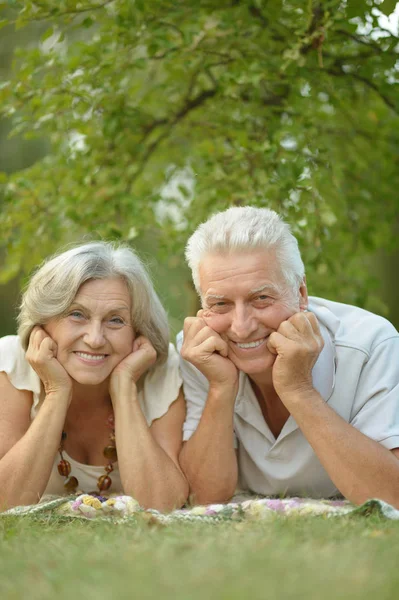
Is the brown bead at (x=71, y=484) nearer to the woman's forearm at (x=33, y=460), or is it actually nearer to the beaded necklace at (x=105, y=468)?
the beaded necklace at (x=105, y=468)

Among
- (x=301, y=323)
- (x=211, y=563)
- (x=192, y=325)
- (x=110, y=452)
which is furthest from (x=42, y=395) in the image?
(x=211, y=563)

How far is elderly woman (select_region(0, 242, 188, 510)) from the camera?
371 cm

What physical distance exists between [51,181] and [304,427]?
3.45 m

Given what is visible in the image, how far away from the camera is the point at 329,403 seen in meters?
3.74

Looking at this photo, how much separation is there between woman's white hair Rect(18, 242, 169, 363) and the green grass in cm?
133

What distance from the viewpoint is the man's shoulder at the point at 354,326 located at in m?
3.78

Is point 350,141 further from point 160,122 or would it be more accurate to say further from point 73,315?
point 73,315

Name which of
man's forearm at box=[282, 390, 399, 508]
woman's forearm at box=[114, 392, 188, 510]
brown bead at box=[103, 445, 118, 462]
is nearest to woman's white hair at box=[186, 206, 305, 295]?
man's forearm at box=[282, 390, 399, 508]

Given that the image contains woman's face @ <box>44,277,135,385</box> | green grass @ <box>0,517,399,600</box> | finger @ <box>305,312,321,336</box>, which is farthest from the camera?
woman's face @ <box>44,277,135,385</box>

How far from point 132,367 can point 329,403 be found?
1.00 m

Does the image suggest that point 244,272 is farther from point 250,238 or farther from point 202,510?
point 202,510

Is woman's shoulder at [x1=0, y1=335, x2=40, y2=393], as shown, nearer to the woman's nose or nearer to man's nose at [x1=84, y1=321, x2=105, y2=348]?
man's nose at [x1=84, y1=321, x2=105, y2=348]

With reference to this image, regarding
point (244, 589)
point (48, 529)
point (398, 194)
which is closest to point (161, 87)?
point (398, 194)

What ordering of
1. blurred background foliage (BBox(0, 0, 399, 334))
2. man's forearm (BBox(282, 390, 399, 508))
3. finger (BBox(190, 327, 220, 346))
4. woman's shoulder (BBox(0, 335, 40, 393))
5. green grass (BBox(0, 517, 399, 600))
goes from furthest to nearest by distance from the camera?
blurred background foliage (BBox(0, 0, 399, 334)) → woman's shoulder (BBox(0, 335, 40, 393)) → finger (BBox(190, 327, 220, 346)) → man's forearm (BBox(282, 390, 399, 508)) → green grass (BBox(0, 517, 399, 600))
